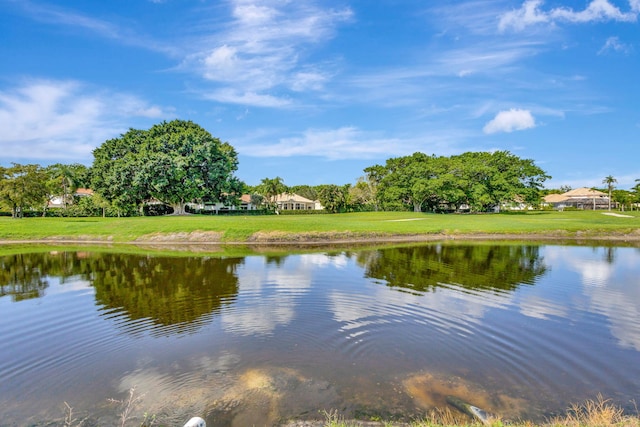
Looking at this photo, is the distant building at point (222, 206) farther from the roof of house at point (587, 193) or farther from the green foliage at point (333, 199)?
the roof of house at point (587, 193)

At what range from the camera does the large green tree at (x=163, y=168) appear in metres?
55.8

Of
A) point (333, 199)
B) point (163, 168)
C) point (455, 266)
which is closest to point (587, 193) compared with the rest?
point (333, 199)

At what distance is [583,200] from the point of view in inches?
4754

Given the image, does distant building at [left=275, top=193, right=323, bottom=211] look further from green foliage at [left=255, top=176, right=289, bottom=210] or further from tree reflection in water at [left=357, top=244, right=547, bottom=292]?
tree reflection in water at [left=357, top=244, right=547, bottom=292]

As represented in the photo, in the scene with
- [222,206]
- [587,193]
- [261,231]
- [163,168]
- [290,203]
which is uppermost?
[163,168]

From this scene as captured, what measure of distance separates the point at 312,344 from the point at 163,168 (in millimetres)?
52565

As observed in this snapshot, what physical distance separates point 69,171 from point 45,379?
94.6m

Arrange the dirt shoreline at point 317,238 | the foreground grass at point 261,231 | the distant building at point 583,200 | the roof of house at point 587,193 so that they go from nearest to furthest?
1. the dirt shoreline at point 317,238
2. the foreground grass at point 261,231
3. the distant building at point 583,200
4. the roof of house at point 587,193

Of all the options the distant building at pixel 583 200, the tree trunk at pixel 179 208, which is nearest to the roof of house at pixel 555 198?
the distant building at pixel 583 200

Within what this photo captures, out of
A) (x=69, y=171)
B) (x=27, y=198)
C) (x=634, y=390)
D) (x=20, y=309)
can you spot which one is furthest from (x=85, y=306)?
(x=69, y=171)

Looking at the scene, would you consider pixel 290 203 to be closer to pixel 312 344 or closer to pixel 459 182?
pixel 459 182

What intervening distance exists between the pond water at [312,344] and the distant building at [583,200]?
12151 centimetres

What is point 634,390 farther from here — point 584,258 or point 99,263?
point 99,263

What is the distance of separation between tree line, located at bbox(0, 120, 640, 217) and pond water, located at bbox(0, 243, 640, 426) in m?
40.4
